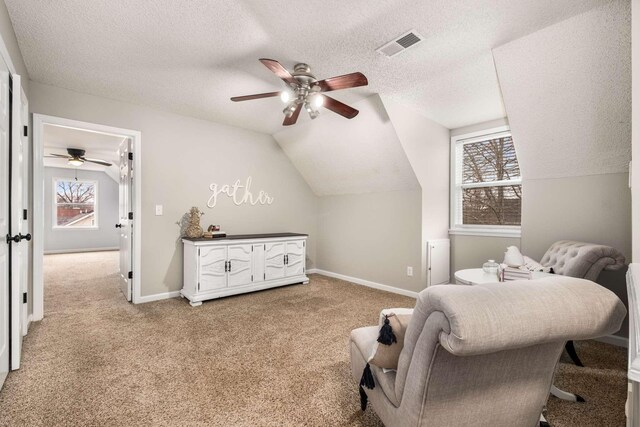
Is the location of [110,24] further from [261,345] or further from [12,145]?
[261,345]

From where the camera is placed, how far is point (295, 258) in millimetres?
4441

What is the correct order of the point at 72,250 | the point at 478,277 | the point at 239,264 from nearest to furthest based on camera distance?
Answer: the point at 478,277
the point at 239,264
the point at 72,250

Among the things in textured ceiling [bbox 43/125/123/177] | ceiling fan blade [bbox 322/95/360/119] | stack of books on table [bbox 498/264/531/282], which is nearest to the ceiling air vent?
ceiling fan blade [bbox 322/95/360/119]

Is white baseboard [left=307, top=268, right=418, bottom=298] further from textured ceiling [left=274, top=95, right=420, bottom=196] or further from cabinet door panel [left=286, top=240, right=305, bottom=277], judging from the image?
textured ceiling [left=274, top=95, right=420, bottom=196]

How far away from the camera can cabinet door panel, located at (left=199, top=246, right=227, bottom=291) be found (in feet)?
11.7

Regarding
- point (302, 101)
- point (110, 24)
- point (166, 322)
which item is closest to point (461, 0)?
point (302, 101)

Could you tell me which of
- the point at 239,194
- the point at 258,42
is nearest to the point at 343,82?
the point at 258,42

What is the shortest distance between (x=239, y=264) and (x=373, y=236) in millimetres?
1960

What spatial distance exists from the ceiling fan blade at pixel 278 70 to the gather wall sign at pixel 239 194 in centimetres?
226

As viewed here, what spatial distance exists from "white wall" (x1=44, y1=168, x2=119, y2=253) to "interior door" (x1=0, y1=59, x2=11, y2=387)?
740cm

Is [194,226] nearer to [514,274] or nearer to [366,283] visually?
[366,283]

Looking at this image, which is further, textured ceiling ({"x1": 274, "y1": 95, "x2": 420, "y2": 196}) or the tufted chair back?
textured ceiling ({"x1": 274, "y1": 95, "x2": 420, "y2": 196})

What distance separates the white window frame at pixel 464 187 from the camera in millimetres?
3693

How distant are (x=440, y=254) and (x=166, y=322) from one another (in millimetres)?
3317
